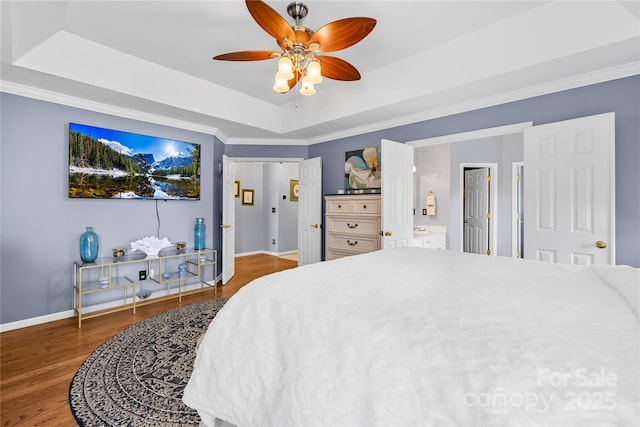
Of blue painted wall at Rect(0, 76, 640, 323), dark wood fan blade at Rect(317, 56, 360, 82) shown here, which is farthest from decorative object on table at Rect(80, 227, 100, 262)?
dark wood fan blade at Rect(317, 56, 360, 82)

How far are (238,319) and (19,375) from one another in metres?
2.21

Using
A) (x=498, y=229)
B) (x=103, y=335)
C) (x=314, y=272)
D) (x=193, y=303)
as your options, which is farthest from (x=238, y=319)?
(x=498, y=229)

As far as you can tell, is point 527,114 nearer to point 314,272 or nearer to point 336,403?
point 314,272

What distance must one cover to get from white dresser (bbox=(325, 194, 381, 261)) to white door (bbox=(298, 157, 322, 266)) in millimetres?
473

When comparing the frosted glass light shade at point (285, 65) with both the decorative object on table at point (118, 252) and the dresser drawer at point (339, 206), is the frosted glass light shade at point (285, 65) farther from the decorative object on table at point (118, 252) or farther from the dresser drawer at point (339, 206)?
the decorative object on table at point (118, 252)

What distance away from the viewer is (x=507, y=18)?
2510 mm

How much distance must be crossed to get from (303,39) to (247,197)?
18.0ft

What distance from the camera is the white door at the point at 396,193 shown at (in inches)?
140

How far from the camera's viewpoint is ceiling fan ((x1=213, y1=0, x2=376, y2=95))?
1848 mm

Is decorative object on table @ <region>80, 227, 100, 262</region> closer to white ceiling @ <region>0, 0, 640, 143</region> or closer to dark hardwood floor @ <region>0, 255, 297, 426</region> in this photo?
dark hardwood floor @ <region>0, 255, 297, 426</region>

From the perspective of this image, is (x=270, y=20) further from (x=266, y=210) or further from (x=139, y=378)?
(x=266, y=210)

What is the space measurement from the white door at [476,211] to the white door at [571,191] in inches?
114

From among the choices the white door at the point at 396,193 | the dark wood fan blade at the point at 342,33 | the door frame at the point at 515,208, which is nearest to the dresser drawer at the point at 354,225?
the white door at the point at 396,193

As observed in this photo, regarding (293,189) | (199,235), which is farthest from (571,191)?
(293,189)
